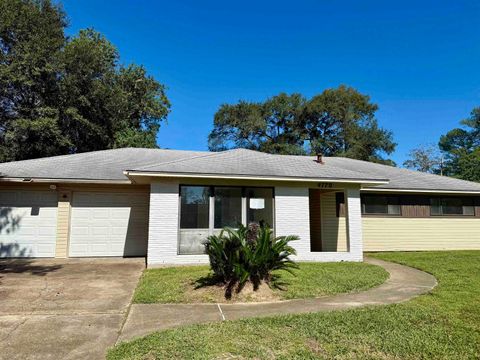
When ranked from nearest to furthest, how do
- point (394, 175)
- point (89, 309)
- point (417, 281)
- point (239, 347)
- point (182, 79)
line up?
point (239, 347) < point (89, 309) < point (417, 281) < point (394, 175) < point (182, 79)

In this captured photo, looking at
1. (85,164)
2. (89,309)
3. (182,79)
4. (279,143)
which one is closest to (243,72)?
(182,79)

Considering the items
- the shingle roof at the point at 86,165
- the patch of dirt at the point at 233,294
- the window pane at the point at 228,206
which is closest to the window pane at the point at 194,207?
the window pane at the point at 228,206

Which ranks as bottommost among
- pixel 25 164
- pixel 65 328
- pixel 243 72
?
pixel 65 328

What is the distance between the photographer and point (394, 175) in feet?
52.1

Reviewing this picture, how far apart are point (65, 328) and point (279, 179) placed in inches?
284

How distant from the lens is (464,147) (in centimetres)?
5338

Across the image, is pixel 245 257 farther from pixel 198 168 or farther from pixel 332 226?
pixel 332 226

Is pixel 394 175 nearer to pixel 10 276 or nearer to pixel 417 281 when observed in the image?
pixel 417 281

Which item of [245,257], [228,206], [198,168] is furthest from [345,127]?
[245,257]

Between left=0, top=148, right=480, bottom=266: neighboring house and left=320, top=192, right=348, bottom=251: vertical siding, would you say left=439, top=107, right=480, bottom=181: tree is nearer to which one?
left=0, top=148, right=480, bottom=266: neighboring house

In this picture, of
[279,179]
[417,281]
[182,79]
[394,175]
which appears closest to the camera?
[417,281]

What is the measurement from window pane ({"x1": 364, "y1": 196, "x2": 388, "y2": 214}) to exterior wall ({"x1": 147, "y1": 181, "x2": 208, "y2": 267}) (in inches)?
303

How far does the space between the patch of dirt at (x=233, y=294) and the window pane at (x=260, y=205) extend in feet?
13.2

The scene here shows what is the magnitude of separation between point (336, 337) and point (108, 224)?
9.72 metres
